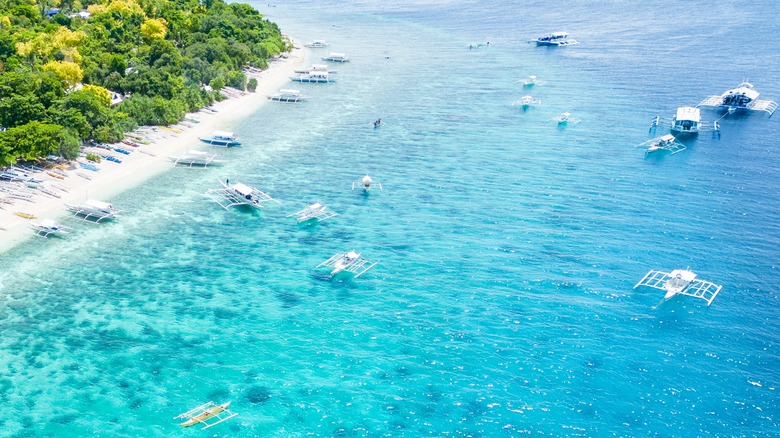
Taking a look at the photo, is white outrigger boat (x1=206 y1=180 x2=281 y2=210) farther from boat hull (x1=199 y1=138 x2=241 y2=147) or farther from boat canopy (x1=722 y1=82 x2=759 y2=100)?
boat canopy (x1=722 y1=82 x2=759 y2=100)

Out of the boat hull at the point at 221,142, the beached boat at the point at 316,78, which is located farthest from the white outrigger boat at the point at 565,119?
the boat hull at the point at 221,142

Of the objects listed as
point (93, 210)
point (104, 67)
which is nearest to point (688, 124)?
point (93, 210)

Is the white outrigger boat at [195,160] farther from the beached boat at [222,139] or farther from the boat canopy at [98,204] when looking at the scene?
the boat canopy at [98,204]

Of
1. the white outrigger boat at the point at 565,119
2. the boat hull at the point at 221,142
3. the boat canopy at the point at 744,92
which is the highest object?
the boat canopy at the point at 744,92

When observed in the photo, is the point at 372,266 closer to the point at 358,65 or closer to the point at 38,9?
the point at 358,65

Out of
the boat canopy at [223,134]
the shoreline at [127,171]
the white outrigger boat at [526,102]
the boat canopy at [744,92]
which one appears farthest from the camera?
the white outrigger boat at [526,102]

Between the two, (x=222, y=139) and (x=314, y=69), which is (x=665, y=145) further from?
(x=314, y=69)

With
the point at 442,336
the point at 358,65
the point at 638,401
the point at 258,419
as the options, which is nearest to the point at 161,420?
the point at 258,419
